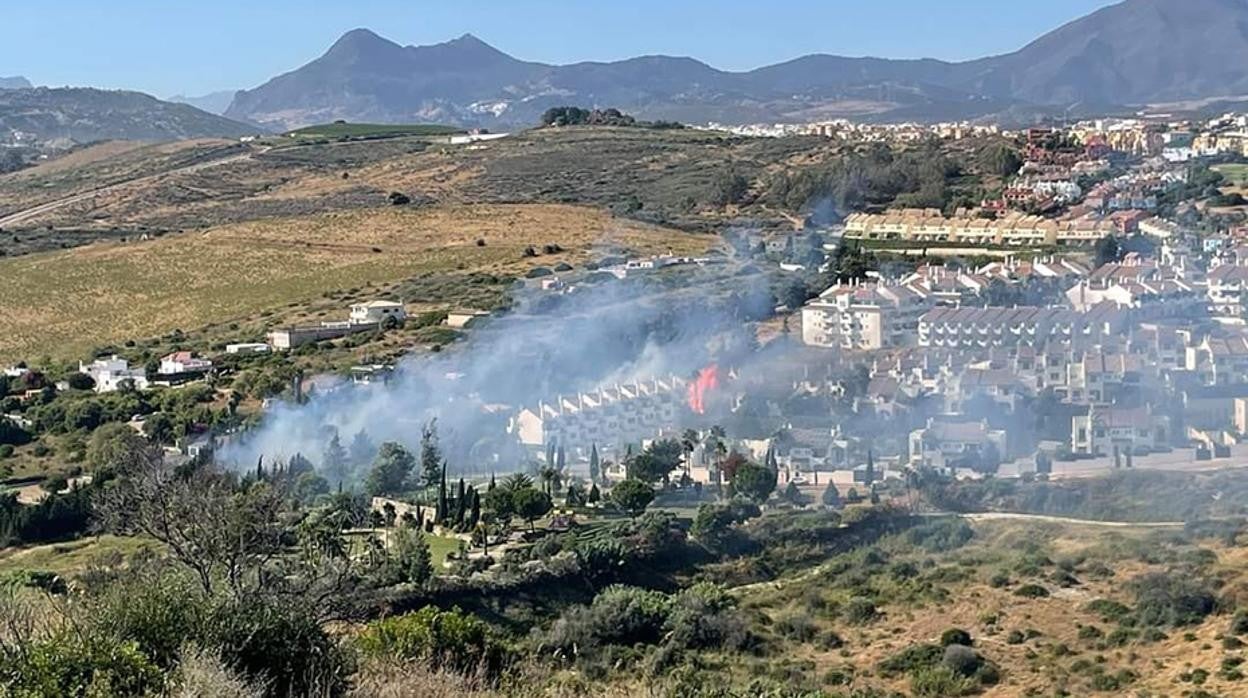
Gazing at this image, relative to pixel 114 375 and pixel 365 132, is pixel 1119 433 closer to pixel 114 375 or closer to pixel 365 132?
pixel 114 375

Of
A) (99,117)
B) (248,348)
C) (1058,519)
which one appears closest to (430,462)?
(1058,519)

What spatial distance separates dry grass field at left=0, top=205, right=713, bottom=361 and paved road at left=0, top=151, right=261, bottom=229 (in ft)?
33.6

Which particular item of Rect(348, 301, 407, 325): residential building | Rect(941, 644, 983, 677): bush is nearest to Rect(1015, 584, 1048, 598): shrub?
Rect(941, 644, 983, 677): bush

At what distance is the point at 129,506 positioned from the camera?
11289 millimetres

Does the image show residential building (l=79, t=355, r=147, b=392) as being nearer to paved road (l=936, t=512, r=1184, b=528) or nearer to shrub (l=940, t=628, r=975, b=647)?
paved road (l=936, t=512, r=1184, b=528)

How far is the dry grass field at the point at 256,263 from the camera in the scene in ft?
107

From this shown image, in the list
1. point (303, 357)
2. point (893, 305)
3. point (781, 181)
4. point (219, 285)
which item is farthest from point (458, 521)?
point (781, 181)

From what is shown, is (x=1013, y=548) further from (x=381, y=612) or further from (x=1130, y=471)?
(x=381, y=612)

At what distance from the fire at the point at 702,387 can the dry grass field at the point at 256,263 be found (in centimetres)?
1021

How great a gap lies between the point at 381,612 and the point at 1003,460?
37.8ft

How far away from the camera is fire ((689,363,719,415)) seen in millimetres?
23297

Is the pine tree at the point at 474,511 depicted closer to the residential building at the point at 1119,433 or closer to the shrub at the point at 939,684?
the shrub at the point at 939,684

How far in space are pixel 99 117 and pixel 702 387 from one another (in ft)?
371

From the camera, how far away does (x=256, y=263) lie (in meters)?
38.1
